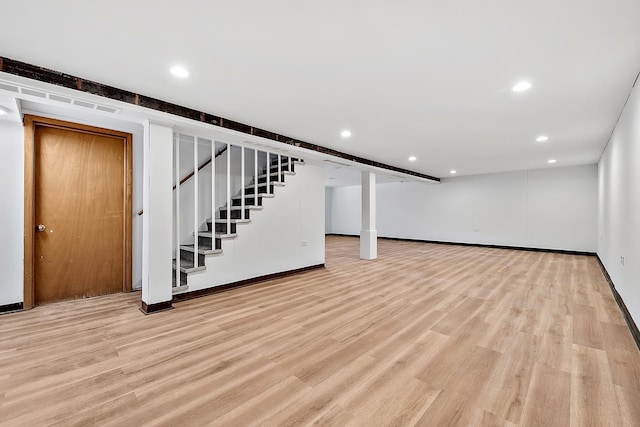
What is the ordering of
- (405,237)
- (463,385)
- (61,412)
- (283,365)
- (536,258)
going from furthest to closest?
1. (405,237)
2. (536,258)
3. (283,365)
4. (463,385)
5. (61,412)

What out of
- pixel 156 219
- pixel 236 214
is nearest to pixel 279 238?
pixel 236 214

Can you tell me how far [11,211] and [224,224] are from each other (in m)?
2.53

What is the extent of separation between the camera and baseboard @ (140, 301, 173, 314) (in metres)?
3.23

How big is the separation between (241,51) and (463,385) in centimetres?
292

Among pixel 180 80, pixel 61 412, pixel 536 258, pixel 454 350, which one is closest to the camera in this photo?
pixel 61 412

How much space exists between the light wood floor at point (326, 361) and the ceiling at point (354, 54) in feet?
7.95

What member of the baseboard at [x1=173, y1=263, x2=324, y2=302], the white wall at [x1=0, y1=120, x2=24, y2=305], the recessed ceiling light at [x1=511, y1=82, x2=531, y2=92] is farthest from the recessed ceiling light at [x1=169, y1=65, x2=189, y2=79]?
the recessed ceiling light at [x1=511, y1=82, x2=531, y2=92]

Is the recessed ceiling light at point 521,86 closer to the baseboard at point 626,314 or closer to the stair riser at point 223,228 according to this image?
the baseboard at point 626,314

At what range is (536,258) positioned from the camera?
708 centimetres

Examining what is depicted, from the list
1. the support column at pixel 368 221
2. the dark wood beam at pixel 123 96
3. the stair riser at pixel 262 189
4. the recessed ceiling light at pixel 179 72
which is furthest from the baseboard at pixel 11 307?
the support column at pixel 368 221

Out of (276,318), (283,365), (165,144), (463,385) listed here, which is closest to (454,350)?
(463,385)

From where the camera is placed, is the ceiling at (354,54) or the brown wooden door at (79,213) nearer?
the ceiling at (354,54)

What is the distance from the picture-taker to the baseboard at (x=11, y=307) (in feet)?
10.3

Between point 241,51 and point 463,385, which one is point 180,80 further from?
point 463,385
